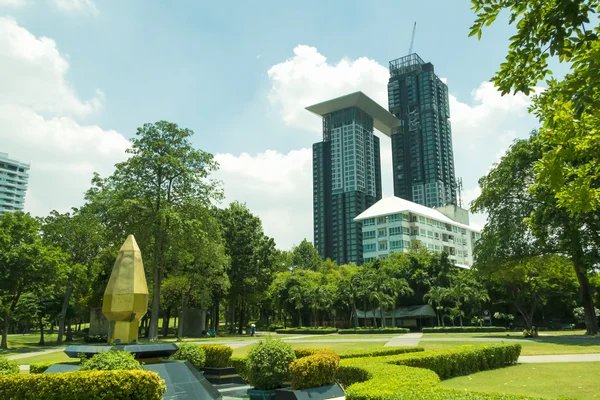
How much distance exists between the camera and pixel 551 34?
4.94 meters

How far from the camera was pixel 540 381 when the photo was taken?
498 inches

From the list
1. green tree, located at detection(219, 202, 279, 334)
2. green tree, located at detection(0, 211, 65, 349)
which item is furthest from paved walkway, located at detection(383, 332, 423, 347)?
green tree, located at detection(0, 211, 65, 349)

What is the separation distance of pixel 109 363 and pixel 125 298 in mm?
2368

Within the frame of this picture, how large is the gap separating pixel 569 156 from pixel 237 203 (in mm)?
48604

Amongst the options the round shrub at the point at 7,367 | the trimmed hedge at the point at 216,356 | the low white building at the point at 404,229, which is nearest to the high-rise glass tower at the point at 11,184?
the low white building at the point at 404,229

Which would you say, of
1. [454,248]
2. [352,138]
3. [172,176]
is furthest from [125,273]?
[352,138]

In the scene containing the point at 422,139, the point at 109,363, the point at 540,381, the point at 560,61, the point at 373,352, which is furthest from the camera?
the point at 422,139

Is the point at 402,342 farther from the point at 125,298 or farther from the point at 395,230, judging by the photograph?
the point at 395,230

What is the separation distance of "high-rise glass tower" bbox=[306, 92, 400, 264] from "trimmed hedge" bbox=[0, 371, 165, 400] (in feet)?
358

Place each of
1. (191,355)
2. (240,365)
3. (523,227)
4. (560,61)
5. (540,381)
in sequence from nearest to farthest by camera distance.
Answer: (560,61) → (540,381) → (191,355) → (240,365) → (523,227)

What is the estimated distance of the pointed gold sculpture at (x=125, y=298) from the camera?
10.9 meters

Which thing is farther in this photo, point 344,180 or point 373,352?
point 344,180

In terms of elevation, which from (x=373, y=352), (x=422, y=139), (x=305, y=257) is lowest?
(x=373, y=352)

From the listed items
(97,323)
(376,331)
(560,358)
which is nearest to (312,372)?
(560,358)
